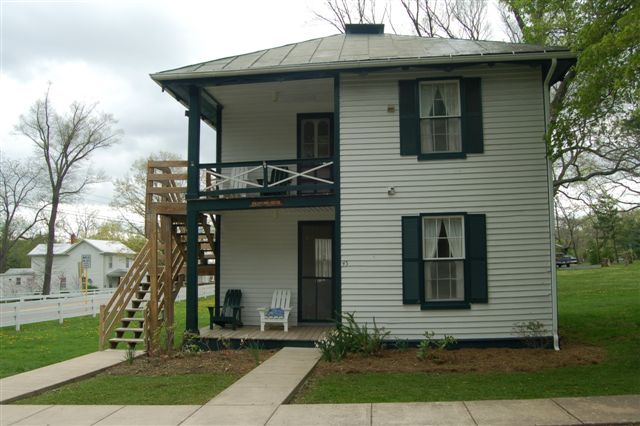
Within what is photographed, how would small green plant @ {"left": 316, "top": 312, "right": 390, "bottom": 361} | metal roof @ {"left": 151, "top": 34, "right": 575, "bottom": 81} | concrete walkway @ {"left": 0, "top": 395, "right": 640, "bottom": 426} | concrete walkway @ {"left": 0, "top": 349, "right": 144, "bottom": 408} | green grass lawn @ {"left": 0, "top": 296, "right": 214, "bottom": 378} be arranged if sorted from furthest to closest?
green grass lawn @ {"left": 0, "top": 296, "right": 214, "bottom": 378}
metal roof @ {"left": 151, "top": 34, "right": 575, "bottom": 81}
small green plant @ {"left": 316, "top": 312, "right": 390, "bottom": 361}
concrete walkway @ {"left": 0, "top": 349, "right": 144, "bottom": 408}
concrete walkway @ {"left": 0, "top": 395, "right": 640, "bottom": 426}

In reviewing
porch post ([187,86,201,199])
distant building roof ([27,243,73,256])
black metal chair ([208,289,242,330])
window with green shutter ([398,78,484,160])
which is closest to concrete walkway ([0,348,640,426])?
black metal chair ([208,289,242,330])

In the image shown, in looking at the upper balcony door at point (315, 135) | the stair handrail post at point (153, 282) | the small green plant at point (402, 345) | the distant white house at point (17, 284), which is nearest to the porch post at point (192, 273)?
the stair handrail post at point (153, 282)

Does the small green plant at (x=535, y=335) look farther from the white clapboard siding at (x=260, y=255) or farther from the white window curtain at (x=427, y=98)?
the white clapboard siding at (x=260, y=255)

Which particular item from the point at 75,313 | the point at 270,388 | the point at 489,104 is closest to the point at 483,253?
the point at 489,104

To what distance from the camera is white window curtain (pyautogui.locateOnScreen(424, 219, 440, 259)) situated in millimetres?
10844

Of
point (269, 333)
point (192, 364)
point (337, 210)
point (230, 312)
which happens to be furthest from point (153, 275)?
point (337, 210)

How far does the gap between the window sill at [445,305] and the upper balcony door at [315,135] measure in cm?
442

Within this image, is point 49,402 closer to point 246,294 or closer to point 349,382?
point 349,382

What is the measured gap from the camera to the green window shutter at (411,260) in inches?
421

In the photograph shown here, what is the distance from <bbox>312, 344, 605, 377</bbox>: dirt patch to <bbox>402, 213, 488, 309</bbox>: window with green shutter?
3.47 ft

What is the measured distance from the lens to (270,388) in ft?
25.3

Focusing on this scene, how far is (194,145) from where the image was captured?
460 inches

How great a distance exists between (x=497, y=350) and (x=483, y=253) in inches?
71.9

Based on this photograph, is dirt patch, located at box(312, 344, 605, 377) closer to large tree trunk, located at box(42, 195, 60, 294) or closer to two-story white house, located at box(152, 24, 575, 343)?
two-story white house, located at box(152, 24, 575, 343)
